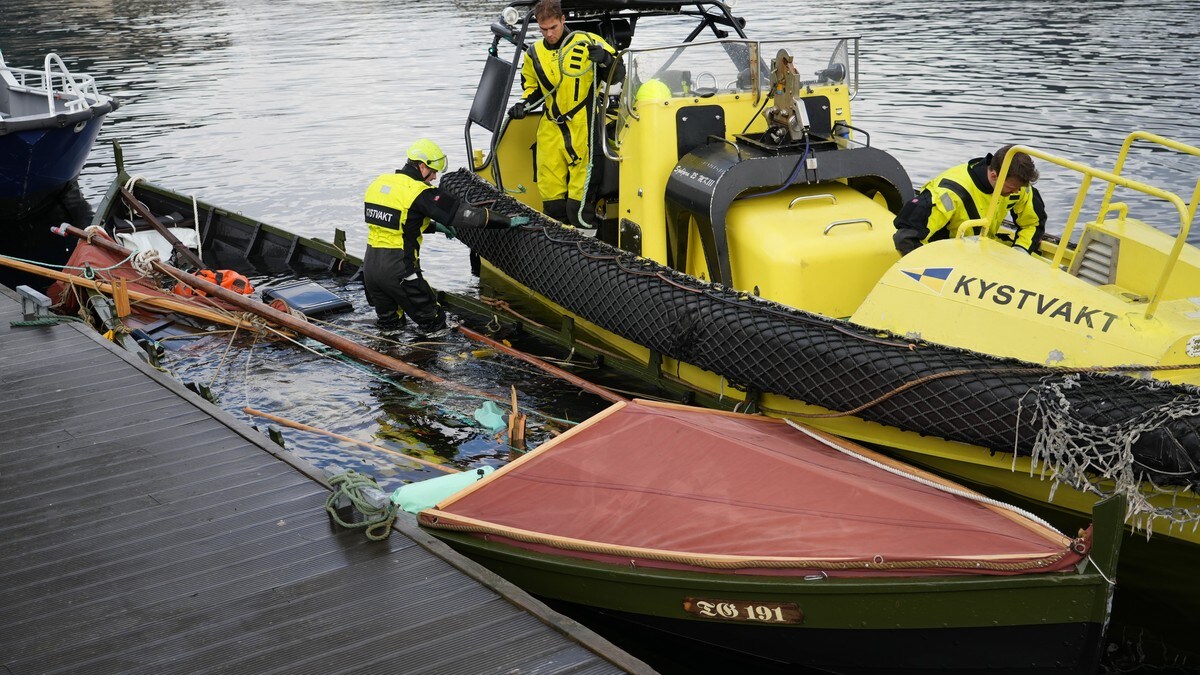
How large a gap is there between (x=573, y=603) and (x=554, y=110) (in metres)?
4.11

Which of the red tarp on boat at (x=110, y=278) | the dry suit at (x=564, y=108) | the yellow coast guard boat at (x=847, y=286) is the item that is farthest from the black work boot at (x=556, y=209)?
the red tarp on boat at (x=110, y=278)

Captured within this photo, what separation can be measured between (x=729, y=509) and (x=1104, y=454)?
4.92 ft

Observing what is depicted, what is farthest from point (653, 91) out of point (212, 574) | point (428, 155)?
point (212, 574)

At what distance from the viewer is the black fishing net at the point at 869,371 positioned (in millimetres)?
4266

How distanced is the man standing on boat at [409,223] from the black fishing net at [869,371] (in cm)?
81

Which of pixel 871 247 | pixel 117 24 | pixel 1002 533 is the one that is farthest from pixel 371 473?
pixel 117 24

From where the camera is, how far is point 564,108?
7.63m

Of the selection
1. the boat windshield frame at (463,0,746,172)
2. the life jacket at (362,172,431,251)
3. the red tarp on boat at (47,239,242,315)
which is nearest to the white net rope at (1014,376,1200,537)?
the boat windshield frame at (463,0,746,172)

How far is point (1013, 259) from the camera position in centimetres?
511

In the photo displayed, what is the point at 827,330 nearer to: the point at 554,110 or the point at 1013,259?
the point at 1013,259

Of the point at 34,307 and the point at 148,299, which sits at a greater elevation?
the point at 34,307

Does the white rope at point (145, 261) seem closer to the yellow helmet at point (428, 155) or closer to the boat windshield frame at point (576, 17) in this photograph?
the yellow helmet at point (428, 155)

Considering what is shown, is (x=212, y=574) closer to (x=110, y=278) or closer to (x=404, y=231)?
(x=404, y=231)

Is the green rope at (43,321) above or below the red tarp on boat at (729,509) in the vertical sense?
above
